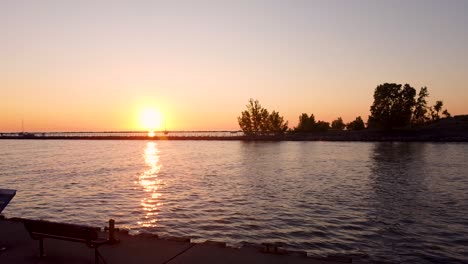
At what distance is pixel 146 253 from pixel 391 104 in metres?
162

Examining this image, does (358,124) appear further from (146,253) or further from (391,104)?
(146,253)

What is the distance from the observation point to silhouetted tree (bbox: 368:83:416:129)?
157 metres

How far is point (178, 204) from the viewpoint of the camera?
27.5m

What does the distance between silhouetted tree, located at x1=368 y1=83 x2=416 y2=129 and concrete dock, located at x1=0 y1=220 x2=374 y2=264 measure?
157671 millimetres

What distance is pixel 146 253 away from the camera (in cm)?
1128

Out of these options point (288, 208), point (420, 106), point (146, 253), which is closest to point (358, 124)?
point (420, 106)

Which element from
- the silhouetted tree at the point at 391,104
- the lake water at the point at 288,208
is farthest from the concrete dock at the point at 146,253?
the silhouetted tree at the point at 391,104

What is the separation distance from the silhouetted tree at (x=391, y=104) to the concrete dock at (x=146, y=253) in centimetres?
15767

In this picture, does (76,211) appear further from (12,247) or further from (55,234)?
(55,234)

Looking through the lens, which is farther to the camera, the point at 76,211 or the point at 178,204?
the point at 178,204

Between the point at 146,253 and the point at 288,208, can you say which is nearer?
the point at 146,253

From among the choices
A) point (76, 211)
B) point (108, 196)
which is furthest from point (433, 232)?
point (108, 196)

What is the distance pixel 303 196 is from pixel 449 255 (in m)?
14.6

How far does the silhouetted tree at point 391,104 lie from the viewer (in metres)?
157
